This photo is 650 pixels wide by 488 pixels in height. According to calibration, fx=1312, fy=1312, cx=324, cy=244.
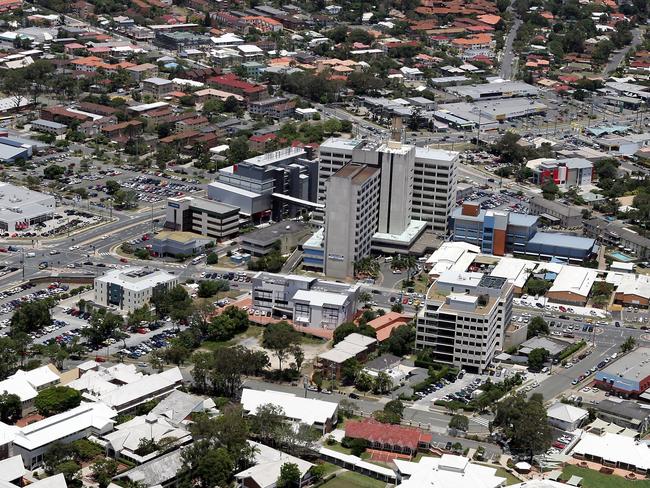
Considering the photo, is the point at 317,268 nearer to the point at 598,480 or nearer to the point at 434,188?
the point at 434,188

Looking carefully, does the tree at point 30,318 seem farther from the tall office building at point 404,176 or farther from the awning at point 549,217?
the awning at point 549,217

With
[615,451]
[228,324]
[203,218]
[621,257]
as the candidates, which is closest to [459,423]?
[615,451]

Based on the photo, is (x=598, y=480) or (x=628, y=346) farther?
(x=628, y=346)

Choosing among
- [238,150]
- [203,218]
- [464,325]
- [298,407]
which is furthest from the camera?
[238,150]

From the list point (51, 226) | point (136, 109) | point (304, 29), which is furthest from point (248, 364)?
point (304, 29)

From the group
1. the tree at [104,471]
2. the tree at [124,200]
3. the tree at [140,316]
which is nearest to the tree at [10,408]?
the tree at [104,471]
